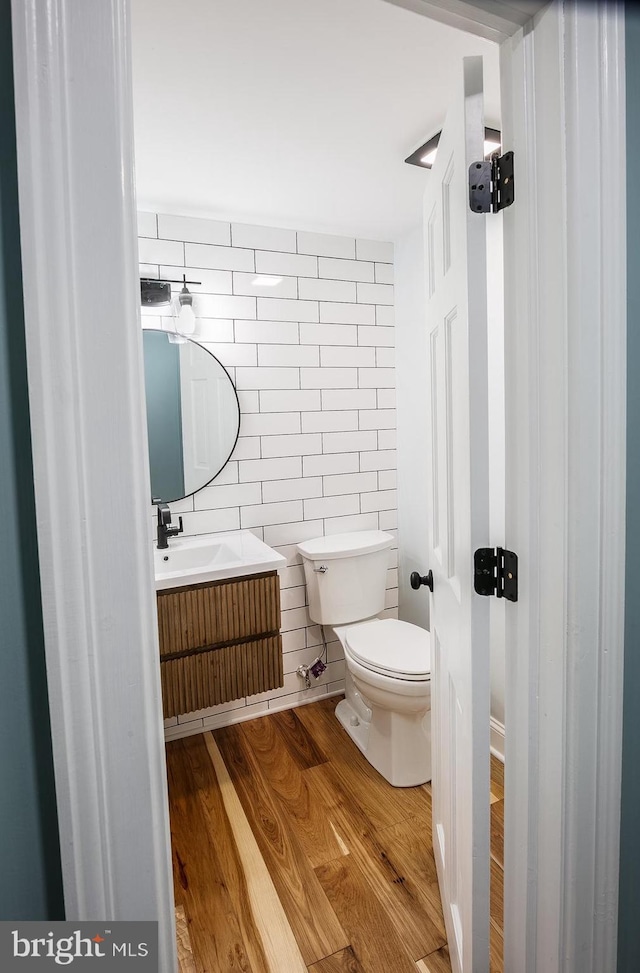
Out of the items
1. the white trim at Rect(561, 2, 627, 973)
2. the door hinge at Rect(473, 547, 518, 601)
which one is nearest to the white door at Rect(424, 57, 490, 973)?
the door hinge at Rect(473, 547, 518, 601)

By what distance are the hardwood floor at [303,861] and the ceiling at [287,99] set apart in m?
2.14

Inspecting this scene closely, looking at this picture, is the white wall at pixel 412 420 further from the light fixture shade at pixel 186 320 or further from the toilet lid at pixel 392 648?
the light fixture shade at pixel 186 320

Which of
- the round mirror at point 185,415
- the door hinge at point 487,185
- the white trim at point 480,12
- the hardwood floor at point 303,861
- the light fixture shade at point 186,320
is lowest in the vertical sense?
the hardwood floor at point 303,861

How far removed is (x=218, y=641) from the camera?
1852 millimetres

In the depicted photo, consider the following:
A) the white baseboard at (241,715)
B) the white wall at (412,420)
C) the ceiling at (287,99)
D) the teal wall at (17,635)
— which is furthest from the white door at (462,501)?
the white baseboard at (241,715)

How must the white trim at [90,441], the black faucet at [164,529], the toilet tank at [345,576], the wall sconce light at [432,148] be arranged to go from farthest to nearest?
the toilet tank at [345,576] < the black faucet at [164,529] < the wall sconce light at [432,148] < the white trim at [90,441]

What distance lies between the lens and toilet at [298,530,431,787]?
1.89m

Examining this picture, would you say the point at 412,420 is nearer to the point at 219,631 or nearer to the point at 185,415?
the point at 185,415

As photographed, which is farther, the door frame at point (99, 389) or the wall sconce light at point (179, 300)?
the wall sconce light at point (179, 300)

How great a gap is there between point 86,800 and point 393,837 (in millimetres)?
1516

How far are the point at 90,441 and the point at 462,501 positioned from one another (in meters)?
0.69

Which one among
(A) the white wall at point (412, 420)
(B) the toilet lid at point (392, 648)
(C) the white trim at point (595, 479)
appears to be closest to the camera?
(C) the white trim at point (595, 479)

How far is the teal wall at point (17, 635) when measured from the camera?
0.49m

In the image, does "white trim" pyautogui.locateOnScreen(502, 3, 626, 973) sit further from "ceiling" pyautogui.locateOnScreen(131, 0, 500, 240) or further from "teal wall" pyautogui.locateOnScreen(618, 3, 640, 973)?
"ceiling" pyautogui.locateOnScreen(131, 0, 500, 240)
